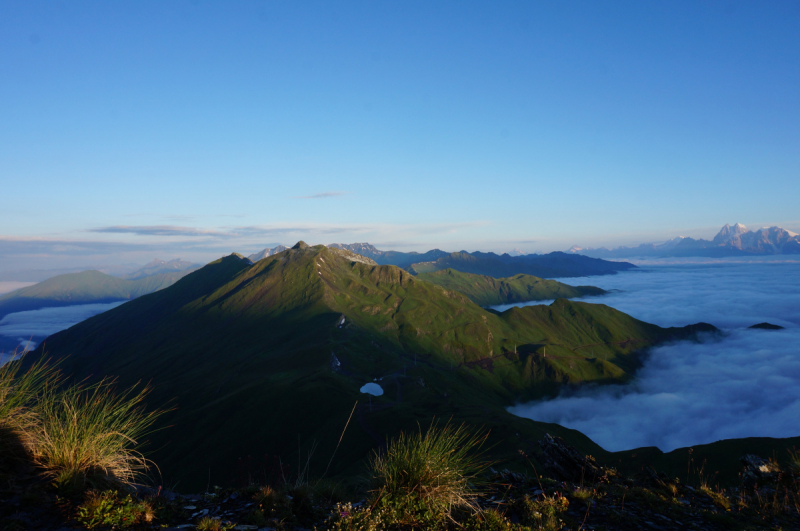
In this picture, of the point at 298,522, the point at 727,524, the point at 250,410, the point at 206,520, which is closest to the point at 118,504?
the point at 206,520

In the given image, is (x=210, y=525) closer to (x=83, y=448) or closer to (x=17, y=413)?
(x=83, y=448)

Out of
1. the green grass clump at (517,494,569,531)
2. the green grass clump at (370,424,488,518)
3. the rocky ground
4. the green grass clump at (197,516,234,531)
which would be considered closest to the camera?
the rocky ground

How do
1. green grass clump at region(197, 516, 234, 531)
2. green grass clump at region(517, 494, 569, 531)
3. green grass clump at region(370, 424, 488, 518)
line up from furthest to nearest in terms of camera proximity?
1. green grass clump at region(517, 494, 569, 531)
2. green grass clump at region(370, 424, 488, 518)
3. green grass clump at region(197, 516, 234, 531)

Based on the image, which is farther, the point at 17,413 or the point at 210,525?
the point at 17,413

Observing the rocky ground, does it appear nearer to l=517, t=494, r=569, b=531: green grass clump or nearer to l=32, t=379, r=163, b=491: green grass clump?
l=517, t=494, r=569, b=531: green grass clump

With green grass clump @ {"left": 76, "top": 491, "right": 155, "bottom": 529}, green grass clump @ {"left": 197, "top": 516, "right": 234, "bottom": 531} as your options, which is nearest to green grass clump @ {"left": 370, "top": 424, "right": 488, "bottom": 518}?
green grass clump @ {"left": 197, "top": 516, "right": 234, "bottom": 531}

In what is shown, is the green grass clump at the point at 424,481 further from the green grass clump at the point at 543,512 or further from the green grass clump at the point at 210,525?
the green grass clump at the point at 210,525

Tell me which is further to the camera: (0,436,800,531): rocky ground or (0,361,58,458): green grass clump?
(0,361,58,458): green grass clump

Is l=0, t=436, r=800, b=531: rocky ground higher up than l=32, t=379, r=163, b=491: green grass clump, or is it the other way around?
l=32, t=379, r=163, b=491: green grass clump

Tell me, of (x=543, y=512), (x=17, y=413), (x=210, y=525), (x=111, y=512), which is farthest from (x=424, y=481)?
(x=17, y=413)

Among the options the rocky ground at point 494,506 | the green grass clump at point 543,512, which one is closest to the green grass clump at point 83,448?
the rocky ground at point 494,506

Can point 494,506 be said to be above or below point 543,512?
below

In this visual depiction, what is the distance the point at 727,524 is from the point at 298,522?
36.2ft

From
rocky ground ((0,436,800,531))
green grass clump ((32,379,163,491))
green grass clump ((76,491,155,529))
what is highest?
green grass clump ((32,379,163,491))
